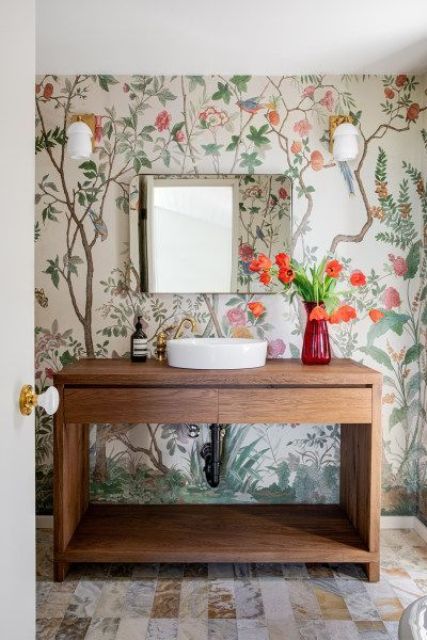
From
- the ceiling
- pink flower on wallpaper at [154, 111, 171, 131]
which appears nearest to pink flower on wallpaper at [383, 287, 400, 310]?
the ceiling

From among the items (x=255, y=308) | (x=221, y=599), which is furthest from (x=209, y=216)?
(x=221, y=599)

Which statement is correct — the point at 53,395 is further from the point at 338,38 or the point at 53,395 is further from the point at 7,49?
the point at 338,38

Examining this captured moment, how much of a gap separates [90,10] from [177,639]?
2.32m

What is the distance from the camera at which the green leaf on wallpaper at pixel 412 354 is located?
3.06 meters

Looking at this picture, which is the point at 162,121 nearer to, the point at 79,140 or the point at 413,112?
the point at 79,140

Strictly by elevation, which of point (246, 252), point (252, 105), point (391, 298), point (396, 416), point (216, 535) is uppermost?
point (252, 105)

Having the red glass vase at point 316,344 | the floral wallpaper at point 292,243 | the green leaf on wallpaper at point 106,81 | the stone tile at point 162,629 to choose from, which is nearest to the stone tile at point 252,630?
the stone tile at point 162,629

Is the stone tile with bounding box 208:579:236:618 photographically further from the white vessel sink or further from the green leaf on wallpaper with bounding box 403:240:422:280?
the green leaf on wallpaper with bounding box 403:240:422:280

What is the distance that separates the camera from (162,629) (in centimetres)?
214

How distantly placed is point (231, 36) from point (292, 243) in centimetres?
99

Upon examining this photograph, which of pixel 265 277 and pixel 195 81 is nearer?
pixel 265 277

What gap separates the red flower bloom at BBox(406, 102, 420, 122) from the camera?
3010 mm

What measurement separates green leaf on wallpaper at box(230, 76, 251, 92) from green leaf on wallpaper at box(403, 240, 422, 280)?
3.79 feet

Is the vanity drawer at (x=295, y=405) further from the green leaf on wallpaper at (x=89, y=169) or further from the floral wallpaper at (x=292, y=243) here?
the green leaf on wallpaper at (x=89, y=169)
